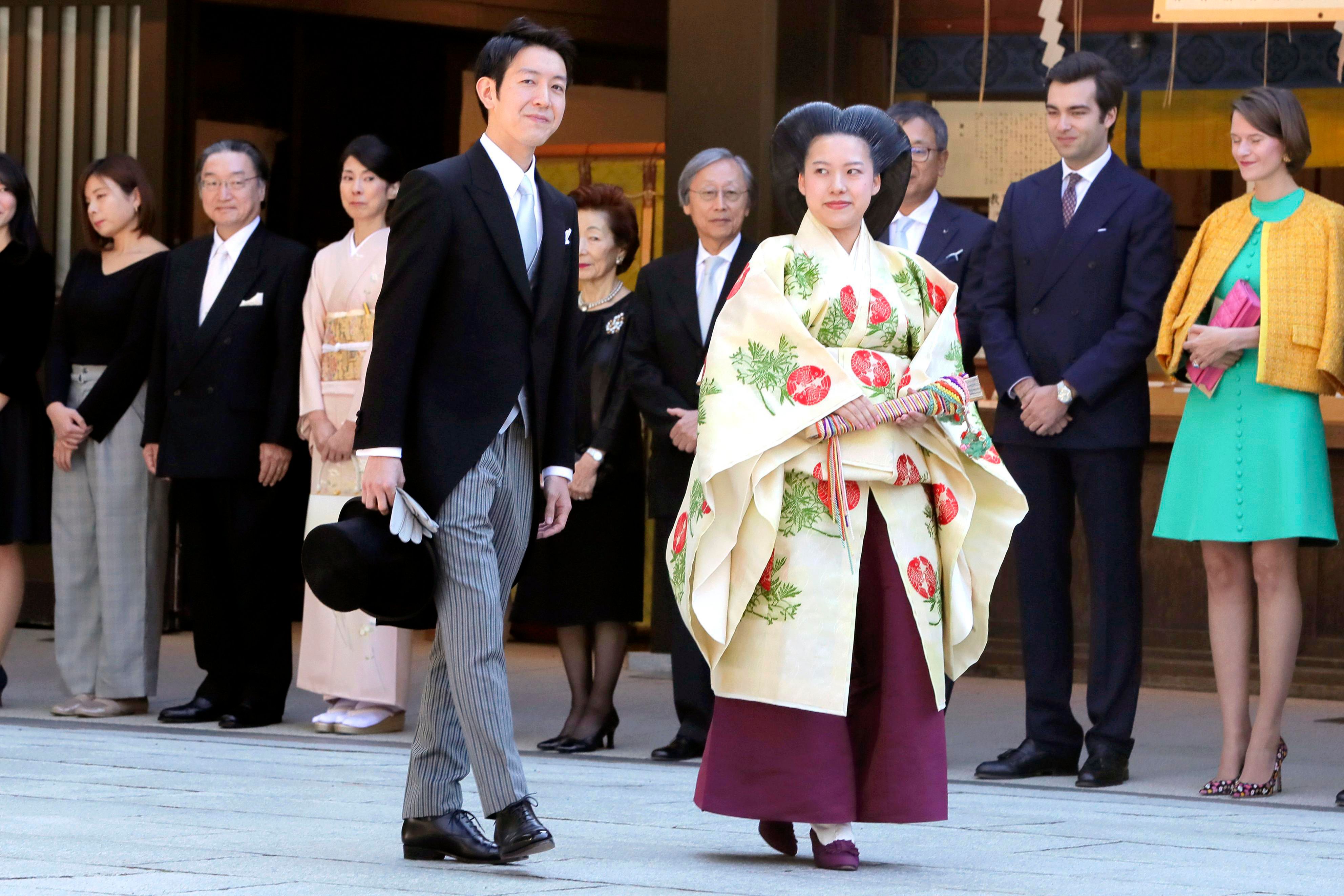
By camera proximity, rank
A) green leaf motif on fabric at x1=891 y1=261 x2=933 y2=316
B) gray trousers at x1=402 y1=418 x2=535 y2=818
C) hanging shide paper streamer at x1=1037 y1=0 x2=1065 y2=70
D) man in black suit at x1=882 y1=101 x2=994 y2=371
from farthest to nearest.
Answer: hanging shide paper streamer at x1=1037 y1=0 x2=1065 y2=70
man in black suit at x1=882 y1=101 x2=994 y2=371
green leaf motif on fabric at x1=891 y1=261 x2=933 y2=316
gray trousers at x1=402 y1=418 x2=535 y2=818

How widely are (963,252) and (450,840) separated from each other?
2.68 m

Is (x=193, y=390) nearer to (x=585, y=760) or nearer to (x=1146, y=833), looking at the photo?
(x=585, y=760)

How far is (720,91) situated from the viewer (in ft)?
23.2

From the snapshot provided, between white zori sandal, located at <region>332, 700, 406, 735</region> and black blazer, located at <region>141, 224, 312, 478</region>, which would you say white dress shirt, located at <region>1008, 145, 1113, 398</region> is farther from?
black blazer, located at <region>141, 224, 312, 478</region>

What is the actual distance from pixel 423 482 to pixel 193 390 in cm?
272

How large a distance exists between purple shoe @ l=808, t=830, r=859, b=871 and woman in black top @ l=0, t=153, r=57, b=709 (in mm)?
3658

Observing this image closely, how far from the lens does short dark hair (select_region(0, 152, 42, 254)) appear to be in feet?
21.4

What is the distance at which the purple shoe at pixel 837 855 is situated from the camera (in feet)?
12.3

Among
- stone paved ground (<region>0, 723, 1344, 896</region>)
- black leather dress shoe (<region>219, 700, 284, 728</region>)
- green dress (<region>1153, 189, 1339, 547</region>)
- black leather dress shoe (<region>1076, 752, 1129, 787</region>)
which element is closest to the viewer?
stone paved ground (<region>0, 723, 1344, 896</region>)

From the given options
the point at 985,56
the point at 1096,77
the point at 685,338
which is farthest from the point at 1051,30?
the point at 685,338

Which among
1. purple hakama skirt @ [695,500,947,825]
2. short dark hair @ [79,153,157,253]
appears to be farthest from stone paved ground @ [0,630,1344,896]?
short dark hair @ [79,153,157,253]

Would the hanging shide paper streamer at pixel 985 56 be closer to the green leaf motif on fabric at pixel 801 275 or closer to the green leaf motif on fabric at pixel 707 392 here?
the green leaf motif on fabric at pixel 801 275

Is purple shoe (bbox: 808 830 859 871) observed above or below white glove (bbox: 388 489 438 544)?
below

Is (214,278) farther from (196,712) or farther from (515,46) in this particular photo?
(515,46)
